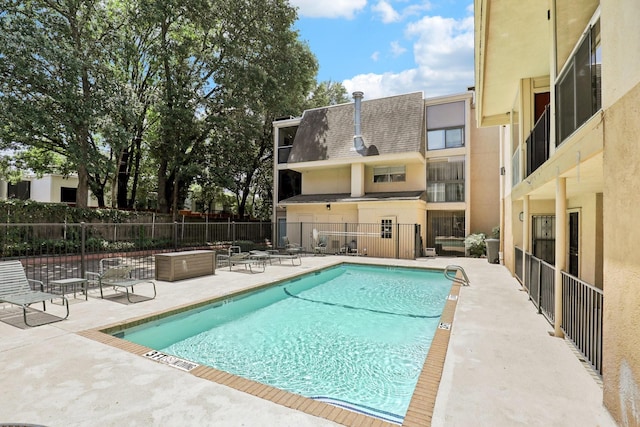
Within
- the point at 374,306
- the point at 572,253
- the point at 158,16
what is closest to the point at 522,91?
the point at 572,253

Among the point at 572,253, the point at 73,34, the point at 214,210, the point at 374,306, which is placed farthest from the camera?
the point at 214,210

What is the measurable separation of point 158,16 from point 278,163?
38.3 feet

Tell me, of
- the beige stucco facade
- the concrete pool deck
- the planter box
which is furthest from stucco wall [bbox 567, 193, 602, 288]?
the beige stucco facade

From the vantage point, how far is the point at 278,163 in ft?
82.3

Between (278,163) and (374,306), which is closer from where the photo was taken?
(374,306)

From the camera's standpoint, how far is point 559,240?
5586mm

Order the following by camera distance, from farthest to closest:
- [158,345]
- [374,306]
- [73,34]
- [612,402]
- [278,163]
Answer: [278,163] < [73,34] < [374,306] < [158,345] < [612,402]

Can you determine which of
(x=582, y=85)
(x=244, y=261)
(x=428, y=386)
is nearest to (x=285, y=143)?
(x=244, y=261)

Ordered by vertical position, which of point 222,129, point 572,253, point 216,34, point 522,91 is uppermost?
point 216,34

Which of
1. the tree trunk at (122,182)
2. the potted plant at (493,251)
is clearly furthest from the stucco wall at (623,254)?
the tree trunk at (122,182)

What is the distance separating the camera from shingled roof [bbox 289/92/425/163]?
19.6 m

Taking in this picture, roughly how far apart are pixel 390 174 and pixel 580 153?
16.9 metres

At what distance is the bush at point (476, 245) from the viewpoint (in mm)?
17406

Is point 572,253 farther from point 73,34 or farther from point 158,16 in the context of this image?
point 73,34
